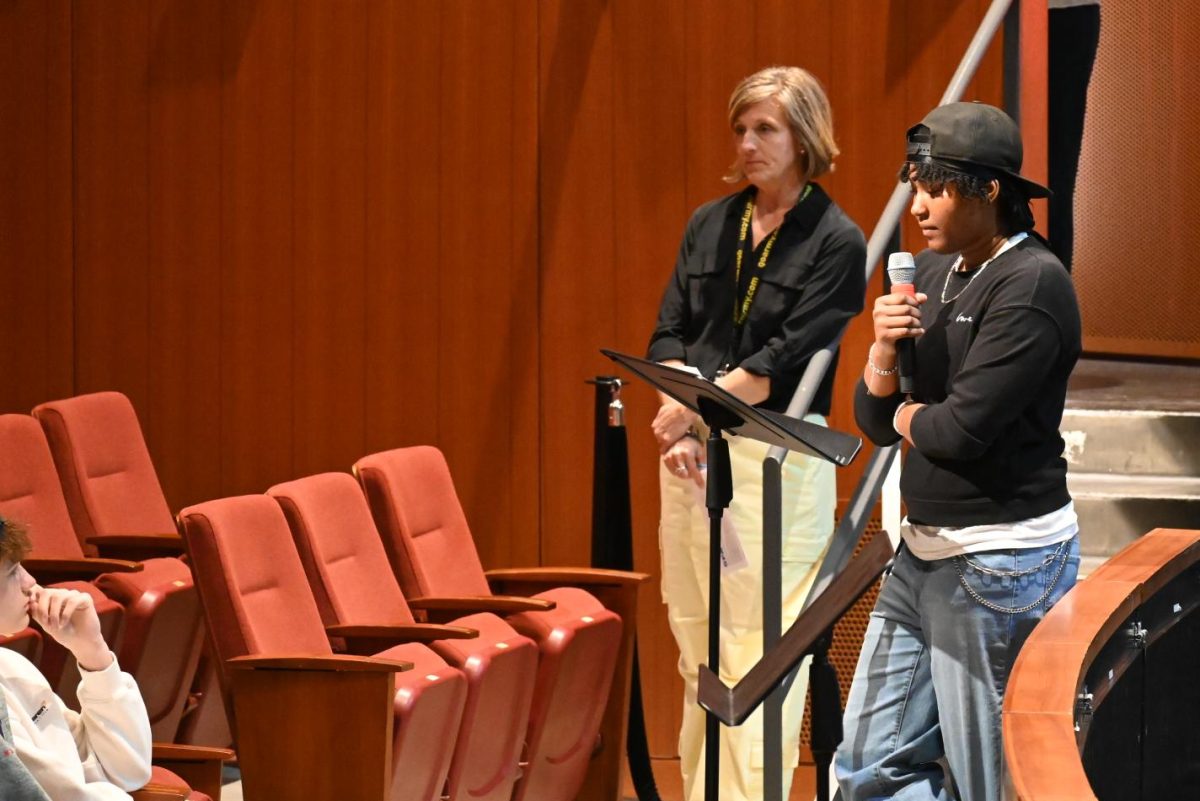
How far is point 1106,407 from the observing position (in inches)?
180

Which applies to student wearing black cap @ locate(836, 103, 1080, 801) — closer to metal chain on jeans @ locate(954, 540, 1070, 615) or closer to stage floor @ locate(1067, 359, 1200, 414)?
metal chain on jeans @ locate(954, 540, 1070, 615)

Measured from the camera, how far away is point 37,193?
5289mm

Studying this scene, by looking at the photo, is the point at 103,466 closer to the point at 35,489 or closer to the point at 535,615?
the point at 35,489

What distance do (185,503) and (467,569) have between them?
1.52m

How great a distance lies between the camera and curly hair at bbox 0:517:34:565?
2.39 metres

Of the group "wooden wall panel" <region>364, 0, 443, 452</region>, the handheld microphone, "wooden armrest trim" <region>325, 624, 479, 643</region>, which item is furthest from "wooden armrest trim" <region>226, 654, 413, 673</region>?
"wooden wall panel" <region>364, 0, 443, 452</region>

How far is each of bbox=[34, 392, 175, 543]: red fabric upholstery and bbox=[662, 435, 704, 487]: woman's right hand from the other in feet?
4.81

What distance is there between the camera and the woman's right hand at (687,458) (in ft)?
12.2

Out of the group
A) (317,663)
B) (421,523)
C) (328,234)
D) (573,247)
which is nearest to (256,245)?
(328,234)

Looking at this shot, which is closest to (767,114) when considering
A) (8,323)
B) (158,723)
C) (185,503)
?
(158,723)

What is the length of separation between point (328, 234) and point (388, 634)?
6.45 ft

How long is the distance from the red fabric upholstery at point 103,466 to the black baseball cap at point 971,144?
246 centimetres

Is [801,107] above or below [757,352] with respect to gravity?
above

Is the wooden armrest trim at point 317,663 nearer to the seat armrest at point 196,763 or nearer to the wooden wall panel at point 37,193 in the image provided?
the seat armrest at point 196,763
